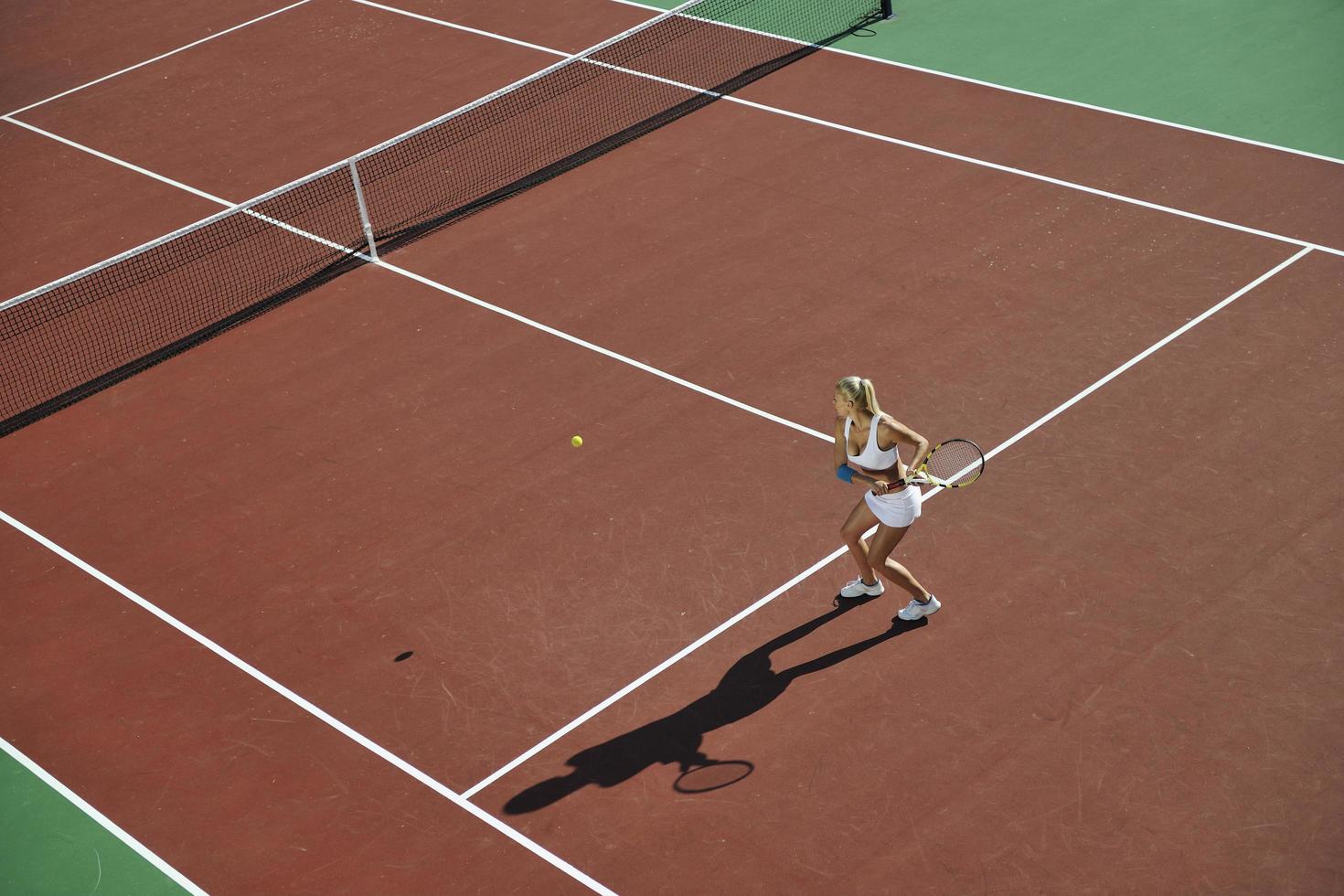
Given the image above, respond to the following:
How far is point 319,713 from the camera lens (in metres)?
10.5

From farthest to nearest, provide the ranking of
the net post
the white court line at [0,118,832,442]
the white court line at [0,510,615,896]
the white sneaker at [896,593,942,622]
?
1. the net post
2. the white court line at [0,118,832,442]
3. the white sneaker at [896,593,942,622]
4. the white court line at [0,510,615,896]

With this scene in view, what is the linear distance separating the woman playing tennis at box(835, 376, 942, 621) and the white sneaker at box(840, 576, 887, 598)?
9cm

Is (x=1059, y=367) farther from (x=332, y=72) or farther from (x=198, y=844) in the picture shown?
(x=332, y=72)

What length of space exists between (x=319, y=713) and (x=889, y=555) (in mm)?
3946

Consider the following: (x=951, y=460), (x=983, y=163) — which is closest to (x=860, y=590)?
(x=951, y=460)

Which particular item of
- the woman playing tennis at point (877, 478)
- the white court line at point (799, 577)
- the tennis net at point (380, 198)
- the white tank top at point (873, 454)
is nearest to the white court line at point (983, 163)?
the tennis net at point (380, 198)

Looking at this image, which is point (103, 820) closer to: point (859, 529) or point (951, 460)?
point (859, 529)

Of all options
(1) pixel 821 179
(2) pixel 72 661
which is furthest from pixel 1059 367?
(2) pixel 72 661

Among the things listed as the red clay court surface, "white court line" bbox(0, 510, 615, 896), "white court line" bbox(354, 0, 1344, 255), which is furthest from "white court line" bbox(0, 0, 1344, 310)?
"white court line" bbox(0, 510, 615, 896)

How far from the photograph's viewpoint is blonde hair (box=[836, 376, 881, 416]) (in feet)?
32.6

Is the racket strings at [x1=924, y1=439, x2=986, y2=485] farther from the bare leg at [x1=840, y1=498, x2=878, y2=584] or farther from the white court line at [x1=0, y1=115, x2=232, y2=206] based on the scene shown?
the white court line at [x1=0, y1=115, x2=232, y2=206]

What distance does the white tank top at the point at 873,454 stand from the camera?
1005cm

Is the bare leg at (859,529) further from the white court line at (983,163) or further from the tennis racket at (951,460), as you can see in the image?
the white court line at (983,163)

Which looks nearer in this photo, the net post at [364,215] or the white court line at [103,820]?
the white court line at [103,820]
